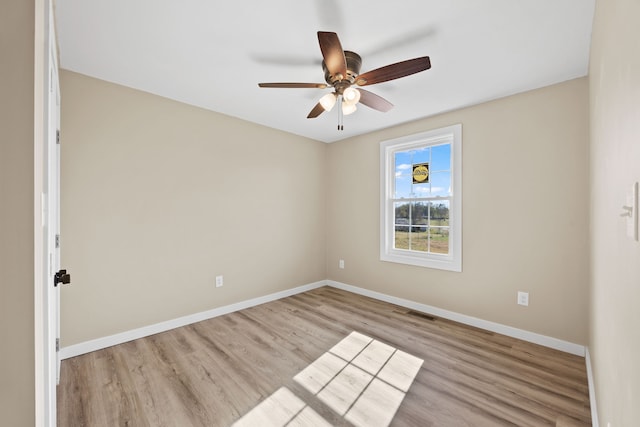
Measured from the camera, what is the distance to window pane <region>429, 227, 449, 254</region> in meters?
3.31

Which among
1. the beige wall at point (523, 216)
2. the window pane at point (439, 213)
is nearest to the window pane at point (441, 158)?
the beige wall at point (523, 216)

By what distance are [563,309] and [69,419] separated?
3866 mm

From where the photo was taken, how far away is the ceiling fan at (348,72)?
64.9 inches

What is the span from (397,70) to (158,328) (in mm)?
3234

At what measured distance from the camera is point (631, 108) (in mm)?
780

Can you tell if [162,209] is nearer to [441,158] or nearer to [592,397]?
[441,158]

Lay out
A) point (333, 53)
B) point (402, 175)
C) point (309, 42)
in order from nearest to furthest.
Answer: point (333, 53) → point (309, 42) → point (402, 175)

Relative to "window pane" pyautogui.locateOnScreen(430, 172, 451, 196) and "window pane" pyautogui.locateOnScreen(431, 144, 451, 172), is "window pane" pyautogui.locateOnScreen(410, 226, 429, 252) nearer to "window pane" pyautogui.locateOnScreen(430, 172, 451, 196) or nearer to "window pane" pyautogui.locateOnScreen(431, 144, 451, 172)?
"window pane" pyautogui.locateOnScreen(430, 172, 451, 196)

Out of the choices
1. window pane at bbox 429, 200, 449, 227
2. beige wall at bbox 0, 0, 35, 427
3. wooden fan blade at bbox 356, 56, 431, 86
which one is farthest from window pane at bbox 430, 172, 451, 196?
beige wall at bbox 0, 0, 35, 427

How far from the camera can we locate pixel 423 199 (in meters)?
3.52

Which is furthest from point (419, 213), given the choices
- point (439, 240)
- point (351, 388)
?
point (351, 388)

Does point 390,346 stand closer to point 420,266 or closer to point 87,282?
point 420,266

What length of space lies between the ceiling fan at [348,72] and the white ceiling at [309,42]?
7.6 inches

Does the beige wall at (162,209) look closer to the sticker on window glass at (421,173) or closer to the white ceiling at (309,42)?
the white ceiling at (309,42)
